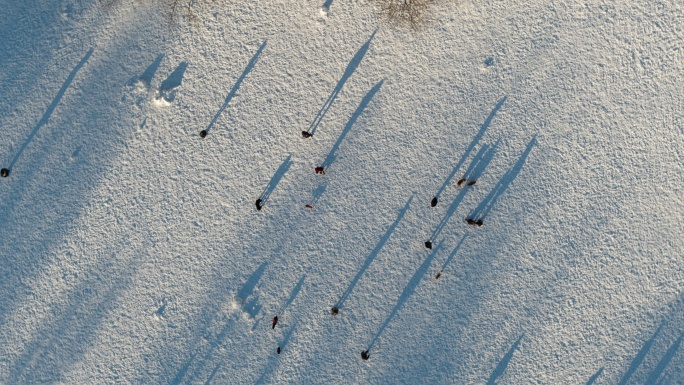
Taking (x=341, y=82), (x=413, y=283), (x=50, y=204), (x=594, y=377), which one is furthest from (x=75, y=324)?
(x=594, y=377)

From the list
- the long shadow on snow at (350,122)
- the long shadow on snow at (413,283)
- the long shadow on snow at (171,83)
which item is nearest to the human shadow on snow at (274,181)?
the long shadow on snow at (350,122)

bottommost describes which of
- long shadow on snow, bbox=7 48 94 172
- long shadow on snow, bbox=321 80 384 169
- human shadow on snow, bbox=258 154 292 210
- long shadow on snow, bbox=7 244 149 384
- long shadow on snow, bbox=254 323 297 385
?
long shadow on snow, bbox=7 244 149 384

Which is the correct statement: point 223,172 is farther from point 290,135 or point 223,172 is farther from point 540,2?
point 540,2

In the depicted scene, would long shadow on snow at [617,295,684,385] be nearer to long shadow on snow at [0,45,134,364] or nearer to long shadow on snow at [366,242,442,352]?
long shadow on snow at [366,242,442,352]

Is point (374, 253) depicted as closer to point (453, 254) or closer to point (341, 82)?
point (453, 254)

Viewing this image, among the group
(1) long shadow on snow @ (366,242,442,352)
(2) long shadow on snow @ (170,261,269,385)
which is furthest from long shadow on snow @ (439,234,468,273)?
(2) long shadow on snow @ (170,261,269,385)

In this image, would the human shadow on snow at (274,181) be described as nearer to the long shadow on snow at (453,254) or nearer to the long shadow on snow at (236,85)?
the long shadow on snow at (236,85)

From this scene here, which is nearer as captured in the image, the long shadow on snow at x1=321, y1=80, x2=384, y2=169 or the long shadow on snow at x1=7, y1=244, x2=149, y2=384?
the long shadow on snow at x1=321, y1=80, x2=384, y2=169
